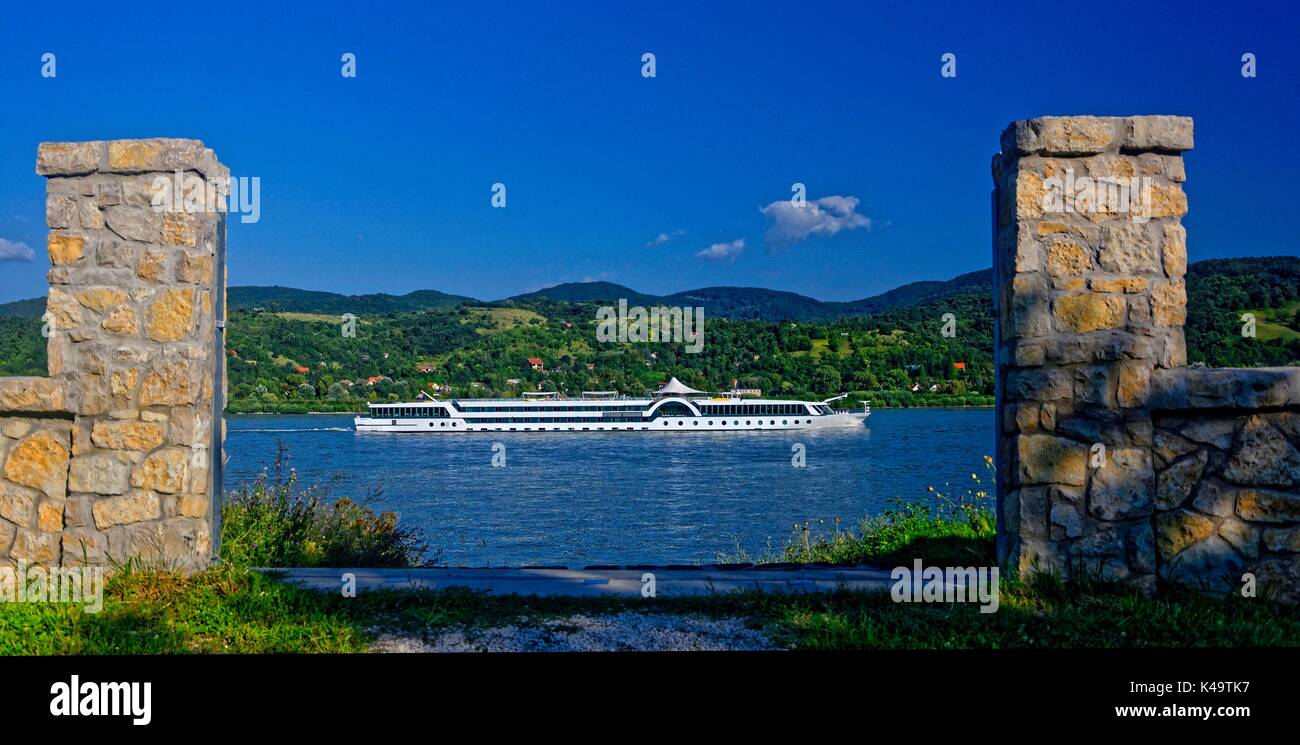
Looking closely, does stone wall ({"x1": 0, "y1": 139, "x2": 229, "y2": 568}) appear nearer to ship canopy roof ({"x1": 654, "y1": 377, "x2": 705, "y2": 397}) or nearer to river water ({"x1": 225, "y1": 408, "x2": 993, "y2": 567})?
river water ({"x1": 225, "y1": 408, "x2": 993, "y2": 567})

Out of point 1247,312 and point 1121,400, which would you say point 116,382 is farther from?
point 1247,312

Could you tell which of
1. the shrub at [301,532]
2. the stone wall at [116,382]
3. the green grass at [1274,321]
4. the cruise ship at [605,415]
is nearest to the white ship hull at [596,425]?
the cruise ship at [605,415]

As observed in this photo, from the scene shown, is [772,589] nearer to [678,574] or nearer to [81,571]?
[678,574]

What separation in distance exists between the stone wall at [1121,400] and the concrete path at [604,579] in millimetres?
1019

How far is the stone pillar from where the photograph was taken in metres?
4.72

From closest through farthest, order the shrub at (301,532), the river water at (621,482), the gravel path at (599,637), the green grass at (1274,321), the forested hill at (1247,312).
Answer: the gravel path at (599,637) < the shrub at (301,532) < the forested hill at (1247,312) < the river water at (621,482) < the green grass at (1274,321)

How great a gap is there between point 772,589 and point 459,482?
20.7m

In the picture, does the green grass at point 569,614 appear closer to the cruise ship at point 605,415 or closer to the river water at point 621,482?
the river water at point 621,482

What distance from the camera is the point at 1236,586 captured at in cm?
465

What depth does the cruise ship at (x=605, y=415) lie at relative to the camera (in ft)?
145

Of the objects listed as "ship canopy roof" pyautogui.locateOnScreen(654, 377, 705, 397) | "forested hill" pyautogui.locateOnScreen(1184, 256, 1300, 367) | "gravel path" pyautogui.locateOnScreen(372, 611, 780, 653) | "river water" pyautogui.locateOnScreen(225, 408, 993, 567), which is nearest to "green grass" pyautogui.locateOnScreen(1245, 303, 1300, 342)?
"forested hill" pyautogui.locateOnScreen(1184, 256, 1300, 367)

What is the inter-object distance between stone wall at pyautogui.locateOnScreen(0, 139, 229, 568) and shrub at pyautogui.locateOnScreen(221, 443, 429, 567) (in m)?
0.68

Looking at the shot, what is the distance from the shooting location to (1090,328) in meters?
4.77
